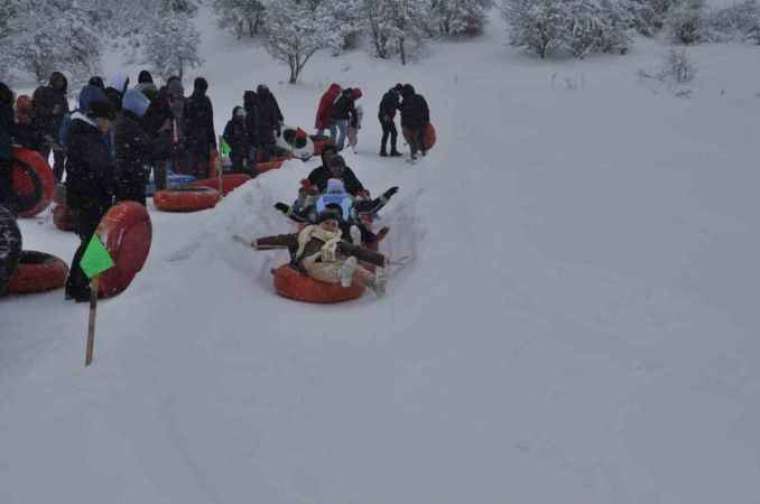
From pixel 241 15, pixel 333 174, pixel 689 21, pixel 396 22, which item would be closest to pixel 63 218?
pixel 333 174

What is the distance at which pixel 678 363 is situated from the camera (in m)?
4.27

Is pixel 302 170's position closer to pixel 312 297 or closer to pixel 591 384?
pixel 312 297

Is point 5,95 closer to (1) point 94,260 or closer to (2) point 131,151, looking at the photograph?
(2) point 131,151

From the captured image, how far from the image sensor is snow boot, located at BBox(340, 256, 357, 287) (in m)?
5.45

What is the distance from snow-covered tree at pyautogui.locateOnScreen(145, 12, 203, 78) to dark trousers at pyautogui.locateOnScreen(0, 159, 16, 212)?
16.4m

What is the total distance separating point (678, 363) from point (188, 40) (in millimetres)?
21713

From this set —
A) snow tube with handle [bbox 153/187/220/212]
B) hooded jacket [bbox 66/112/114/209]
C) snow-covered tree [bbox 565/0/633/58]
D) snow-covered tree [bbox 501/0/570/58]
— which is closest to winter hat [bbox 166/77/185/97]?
snow tube with handle [bbox 153/187/220/212]

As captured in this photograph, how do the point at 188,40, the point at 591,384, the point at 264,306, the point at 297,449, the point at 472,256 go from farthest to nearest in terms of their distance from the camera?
1. the point at 188,40
2. the point at 472,256
3. the point at 264,306
4. the point at 591,384
5. the point at 297,449

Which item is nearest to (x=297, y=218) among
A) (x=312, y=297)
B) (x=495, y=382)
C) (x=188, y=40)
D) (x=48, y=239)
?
(x=312, y=297)

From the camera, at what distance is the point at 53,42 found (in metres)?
23.2

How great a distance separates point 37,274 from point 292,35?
17148 millimetres

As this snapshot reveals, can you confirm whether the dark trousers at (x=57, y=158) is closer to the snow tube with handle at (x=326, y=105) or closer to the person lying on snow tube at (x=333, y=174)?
the person lying on snow tube at (x=333, y=174)

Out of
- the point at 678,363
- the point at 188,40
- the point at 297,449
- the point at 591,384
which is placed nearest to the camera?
the point at 297,449

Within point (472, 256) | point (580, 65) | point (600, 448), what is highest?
point (580, 65)
